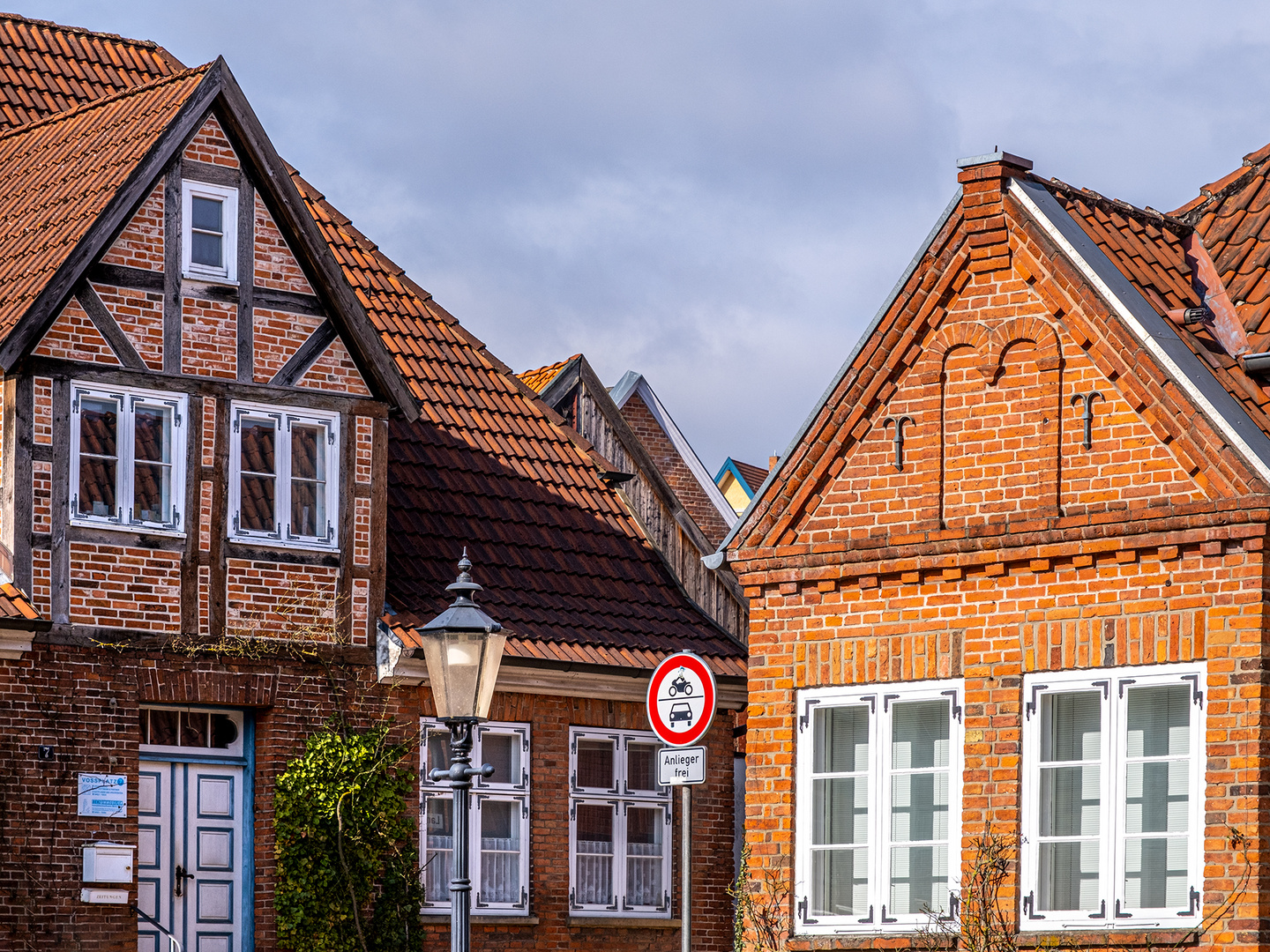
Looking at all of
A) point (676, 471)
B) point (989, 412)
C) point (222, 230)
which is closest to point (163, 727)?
point (222, 230)

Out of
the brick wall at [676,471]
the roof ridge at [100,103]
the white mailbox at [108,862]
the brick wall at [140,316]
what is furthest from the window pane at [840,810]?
the brick wall at [676,471]

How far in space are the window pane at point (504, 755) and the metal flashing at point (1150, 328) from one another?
25.0 ft

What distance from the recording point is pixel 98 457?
59.1 ft

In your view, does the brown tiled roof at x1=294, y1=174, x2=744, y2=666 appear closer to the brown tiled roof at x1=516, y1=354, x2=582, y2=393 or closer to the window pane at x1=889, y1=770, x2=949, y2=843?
the brown tiled roof at x1=516, y1=354, x2=582, y2=393

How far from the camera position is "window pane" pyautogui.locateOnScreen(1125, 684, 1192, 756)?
14.1 meters

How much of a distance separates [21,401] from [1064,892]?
9112 millimetres

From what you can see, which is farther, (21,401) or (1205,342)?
(21,401)

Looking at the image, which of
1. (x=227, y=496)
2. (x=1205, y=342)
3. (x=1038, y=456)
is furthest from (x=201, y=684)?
(x=1205, y=342)

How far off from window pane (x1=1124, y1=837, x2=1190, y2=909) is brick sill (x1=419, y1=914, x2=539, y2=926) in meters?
7.29

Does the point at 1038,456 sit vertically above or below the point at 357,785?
above

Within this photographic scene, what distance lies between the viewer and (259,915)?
18641 millimetres

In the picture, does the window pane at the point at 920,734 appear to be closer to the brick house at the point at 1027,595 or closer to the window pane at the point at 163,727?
the brick house at the point at 1027,595

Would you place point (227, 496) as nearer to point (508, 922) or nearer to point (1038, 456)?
point (508, 922)

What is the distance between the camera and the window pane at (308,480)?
19.2 meters
